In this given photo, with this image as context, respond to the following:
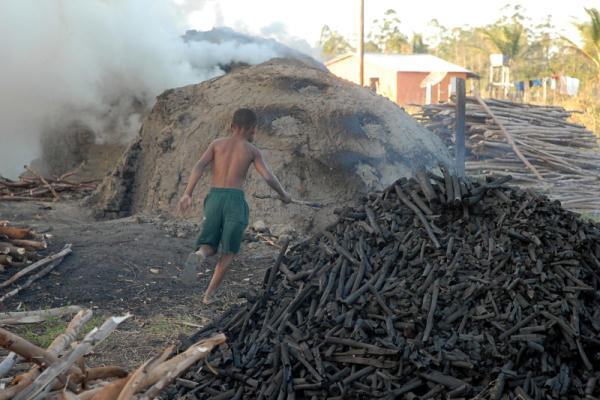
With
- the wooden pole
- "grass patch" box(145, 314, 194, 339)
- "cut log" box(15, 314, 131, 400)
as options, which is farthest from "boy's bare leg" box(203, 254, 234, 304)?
the wooden pole

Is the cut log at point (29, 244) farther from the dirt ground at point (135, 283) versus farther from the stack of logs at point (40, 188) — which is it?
the stack of logs at point (40, 188)

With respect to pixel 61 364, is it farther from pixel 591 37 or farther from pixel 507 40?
pixel 507 40

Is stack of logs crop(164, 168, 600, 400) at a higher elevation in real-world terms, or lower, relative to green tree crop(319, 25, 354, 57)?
lower

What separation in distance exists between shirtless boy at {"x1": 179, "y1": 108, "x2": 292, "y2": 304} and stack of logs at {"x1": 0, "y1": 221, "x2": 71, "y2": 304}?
58.4 inches

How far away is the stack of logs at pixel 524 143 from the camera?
14758 millimetres

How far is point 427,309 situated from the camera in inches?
171

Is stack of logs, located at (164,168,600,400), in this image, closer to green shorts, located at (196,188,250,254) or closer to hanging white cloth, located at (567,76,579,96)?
green shorts, located at (196,188,250,254)

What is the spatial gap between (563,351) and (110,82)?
12.1m

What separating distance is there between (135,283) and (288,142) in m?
3.14

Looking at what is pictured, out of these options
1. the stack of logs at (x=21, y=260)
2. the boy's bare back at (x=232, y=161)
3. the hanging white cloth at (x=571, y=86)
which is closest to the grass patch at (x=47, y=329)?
the stack of logs at (x=21, y=260)

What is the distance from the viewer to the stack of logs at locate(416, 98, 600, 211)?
14758 mm

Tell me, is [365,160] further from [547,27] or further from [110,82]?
[547,27]

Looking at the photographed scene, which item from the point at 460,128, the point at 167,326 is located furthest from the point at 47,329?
the point at 460,128

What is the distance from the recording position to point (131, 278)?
7.49 metres
